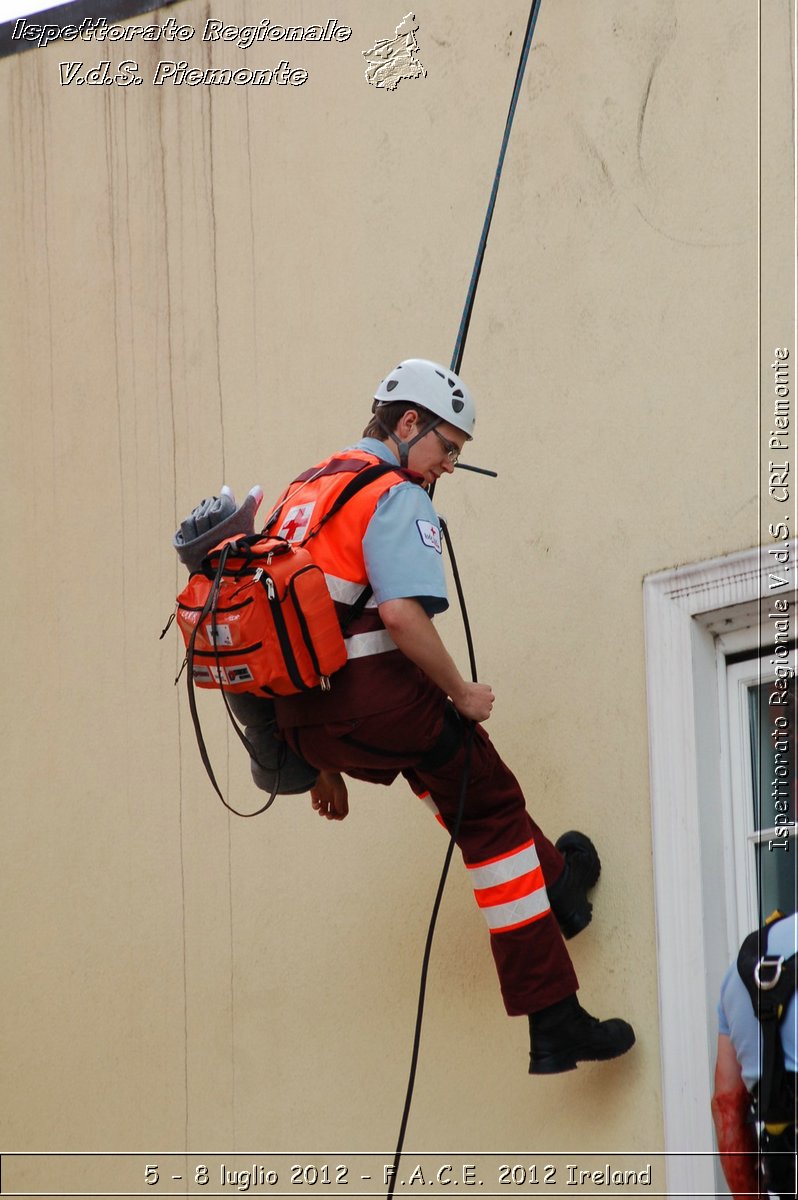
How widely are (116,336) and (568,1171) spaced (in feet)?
11.1

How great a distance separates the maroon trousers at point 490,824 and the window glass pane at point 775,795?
56 cm

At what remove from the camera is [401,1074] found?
6.09 metres

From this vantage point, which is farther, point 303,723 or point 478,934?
point 478,934

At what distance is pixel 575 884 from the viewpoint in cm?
570

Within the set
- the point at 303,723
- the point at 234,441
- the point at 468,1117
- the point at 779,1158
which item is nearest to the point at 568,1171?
the point at 468,1117

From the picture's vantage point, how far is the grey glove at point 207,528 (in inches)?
216

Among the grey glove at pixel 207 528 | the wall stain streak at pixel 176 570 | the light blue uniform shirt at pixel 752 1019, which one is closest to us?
the light blue uniform shirt at pixel 752 1019

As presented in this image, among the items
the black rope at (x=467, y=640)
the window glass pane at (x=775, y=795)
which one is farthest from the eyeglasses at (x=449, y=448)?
the window glass pane at (x=775, y=795)

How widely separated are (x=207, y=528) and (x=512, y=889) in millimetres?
1251

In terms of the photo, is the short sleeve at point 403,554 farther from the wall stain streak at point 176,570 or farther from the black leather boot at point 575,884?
the wall stain streak at point 176,570

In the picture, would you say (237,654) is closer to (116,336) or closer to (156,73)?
(116,336)

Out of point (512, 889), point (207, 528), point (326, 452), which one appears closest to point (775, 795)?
point (512, 889)

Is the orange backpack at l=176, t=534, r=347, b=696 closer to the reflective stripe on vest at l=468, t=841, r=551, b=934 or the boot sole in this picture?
the reflective stripe on vest at l=468, t=841, r=551, b=934

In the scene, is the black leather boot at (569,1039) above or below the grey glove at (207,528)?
below
